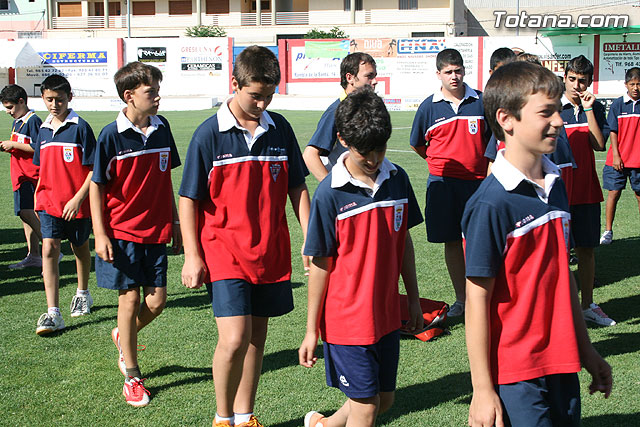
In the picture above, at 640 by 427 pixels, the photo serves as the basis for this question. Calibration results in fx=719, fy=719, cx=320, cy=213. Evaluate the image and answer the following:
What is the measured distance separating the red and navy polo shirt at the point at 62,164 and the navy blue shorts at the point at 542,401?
4.72 metres

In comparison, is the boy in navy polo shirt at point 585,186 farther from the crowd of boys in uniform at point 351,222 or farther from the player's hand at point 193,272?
the player's hand at point 193,272

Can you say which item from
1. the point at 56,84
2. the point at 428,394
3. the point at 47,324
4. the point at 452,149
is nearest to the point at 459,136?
the point at 452,149

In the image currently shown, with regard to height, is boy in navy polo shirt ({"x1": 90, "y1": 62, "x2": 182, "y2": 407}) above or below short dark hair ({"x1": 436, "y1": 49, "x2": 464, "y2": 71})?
below

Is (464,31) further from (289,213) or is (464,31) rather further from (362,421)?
(362,421)

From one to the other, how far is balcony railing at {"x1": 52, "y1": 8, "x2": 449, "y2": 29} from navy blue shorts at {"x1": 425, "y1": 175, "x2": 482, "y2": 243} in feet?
198

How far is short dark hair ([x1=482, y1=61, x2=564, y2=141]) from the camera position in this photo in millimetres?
2672

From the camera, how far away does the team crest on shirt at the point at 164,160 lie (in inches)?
197

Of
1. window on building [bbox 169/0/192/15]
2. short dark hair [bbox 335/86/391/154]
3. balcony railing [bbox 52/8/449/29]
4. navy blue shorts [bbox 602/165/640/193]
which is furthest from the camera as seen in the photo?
window on building [bbox 169/0/192/15]

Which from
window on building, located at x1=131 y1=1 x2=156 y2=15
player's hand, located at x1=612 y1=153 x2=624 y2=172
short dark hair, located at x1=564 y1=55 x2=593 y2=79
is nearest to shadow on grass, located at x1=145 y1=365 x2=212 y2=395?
short dark hair, located at x1=564 y1=55 x2=593 y2=79

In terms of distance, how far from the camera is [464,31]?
2611 inches

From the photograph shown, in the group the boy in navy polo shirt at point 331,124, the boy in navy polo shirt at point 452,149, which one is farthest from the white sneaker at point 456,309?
the boy in navy polo shirt at point 331,124

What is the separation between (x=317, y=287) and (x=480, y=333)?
0.96 m

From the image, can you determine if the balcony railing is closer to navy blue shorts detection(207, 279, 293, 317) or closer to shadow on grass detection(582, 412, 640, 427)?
shadow on grass detection(582, 412, 640, 427)

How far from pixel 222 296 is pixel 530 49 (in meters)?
45.2
